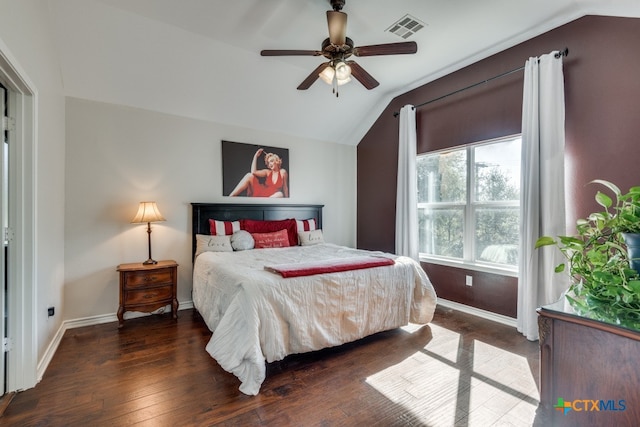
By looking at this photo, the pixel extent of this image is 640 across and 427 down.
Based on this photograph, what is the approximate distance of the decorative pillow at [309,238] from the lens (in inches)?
164

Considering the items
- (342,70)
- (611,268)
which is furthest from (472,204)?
(611,268)

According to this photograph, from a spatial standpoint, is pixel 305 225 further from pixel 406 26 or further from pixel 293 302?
pixel 406 26

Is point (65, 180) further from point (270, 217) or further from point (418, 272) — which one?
point (418, 272)

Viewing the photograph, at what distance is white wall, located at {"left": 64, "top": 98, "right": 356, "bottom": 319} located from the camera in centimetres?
310

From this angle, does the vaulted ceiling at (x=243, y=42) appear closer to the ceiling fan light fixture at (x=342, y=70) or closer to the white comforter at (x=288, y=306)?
the ceiling fan light fixture at (x=342, y=70)

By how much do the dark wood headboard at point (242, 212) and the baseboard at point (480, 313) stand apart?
212 centimetres

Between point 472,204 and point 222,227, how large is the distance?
3.10 m

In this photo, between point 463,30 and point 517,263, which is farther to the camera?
point 517,263

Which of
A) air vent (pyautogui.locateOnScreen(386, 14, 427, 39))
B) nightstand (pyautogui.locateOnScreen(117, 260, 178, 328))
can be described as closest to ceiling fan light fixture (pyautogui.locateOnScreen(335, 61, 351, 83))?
air vent (pyautogui.locateOnScreen(386, 14, 427, 39))

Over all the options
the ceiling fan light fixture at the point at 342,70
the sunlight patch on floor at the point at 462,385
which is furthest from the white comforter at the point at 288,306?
the ceiling fan light fixture at the point at 342,70

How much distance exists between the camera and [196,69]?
10.7ft

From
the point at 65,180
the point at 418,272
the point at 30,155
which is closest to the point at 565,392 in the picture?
the point at 418,272

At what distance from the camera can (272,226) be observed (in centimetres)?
414

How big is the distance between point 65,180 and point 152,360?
6.93 feet
